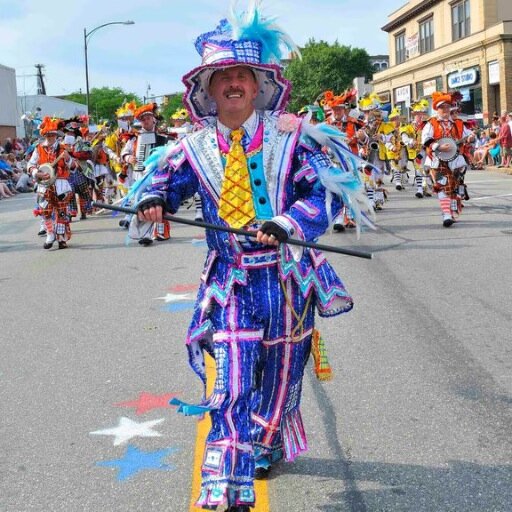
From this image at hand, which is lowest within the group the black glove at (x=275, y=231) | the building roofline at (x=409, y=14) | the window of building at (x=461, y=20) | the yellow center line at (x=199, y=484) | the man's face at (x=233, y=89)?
the yellow center line at (x=199, y=484)

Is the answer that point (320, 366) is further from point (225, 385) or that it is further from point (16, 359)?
point (16, 359)

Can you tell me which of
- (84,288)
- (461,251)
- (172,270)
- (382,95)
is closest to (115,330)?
(84,288)

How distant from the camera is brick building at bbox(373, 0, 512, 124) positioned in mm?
38656

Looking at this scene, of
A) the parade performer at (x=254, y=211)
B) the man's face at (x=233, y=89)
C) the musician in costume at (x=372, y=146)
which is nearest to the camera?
the parade performer at (x=254, y=211)

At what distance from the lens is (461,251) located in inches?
412

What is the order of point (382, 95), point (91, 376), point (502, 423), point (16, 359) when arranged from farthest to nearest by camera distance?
point (382, 95)
point (16, 359)
point (91, 376)
point (502, 423)

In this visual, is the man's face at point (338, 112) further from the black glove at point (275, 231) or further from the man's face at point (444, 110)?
the black glove at point (275, 231)

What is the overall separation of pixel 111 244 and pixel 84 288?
12.6ft

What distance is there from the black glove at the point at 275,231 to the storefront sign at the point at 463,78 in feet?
133

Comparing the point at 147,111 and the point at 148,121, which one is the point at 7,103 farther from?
the point at 148,121

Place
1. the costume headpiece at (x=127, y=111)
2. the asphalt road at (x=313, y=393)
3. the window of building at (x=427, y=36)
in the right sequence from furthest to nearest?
the window of building at (x=427, y=36) < the costume headpiece at (x=127, y=111) < the asphalt road at (x=313, y=393)

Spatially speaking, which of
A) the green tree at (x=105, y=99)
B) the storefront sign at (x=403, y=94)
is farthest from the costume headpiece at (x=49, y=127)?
the green tree at (x=105, y=99)

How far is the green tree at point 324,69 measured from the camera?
7506cm

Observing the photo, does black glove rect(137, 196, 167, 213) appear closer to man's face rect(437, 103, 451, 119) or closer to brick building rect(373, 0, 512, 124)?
man's face rect(437, 103, 451, 119)
